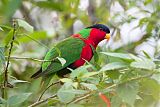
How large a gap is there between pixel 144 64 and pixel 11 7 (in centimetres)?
37

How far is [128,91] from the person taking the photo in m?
0.89

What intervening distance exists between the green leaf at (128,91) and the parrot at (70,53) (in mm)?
704

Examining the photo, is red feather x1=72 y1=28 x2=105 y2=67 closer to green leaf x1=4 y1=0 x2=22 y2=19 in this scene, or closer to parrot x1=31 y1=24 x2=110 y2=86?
parrot x1=31 y1=24 x2=110 y2=86

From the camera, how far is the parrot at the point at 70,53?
5.57 ft

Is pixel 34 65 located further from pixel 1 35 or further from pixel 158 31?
pixel 158 31

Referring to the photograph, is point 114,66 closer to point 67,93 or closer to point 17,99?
point 67,93

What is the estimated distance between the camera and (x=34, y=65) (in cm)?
271

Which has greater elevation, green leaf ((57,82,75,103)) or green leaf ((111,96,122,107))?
green leaf ((57,82,75,103))

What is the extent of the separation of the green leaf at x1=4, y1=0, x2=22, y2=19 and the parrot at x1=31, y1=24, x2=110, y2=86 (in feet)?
3.28

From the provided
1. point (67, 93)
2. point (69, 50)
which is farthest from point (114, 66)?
point (69, 50)

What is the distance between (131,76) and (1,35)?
1784 millimetres

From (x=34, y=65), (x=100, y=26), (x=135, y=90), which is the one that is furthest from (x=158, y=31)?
(x=135, y=90)

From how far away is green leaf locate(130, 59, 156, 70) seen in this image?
0.85 meters

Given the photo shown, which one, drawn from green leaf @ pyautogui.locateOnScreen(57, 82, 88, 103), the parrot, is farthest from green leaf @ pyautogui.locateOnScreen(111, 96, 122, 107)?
the parrot
